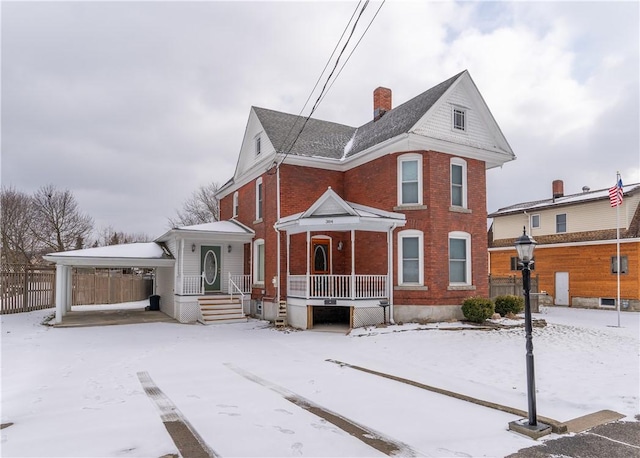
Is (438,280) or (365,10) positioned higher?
(365,10)

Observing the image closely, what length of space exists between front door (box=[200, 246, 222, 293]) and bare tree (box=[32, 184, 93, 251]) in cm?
2195

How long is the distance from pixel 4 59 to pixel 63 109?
597 cm

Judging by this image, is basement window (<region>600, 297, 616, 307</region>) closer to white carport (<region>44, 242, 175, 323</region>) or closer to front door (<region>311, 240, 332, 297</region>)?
front door (<region>311, 240, 332, 297</region>)

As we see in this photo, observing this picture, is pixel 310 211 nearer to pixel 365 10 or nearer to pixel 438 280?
pixel 438 280

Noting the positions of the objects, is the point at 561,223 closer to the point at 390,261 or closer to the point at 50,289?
the point at 390,261

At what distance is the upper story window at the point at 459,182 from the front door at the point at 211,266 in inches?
430

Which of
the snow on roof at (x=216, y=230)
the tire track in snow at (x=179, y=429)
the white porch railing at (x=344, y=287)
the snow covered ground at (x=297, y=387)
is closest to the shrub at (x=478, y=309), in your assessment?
the snow covered ground at (x=297, y=387)

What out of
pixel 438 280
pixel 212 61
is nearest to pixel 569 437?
pixel 438 280

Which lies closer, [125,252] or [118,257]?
[118,257]

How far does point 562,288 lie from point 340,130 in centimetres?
1667

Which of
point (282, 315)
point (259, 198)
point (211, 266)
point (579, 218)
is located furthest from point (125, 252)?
point (579, 218)

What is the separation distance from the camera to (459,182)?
15062 mm

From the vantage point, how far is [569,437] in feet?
16.6

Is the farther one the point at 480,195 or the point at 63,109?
the point at 63,109
